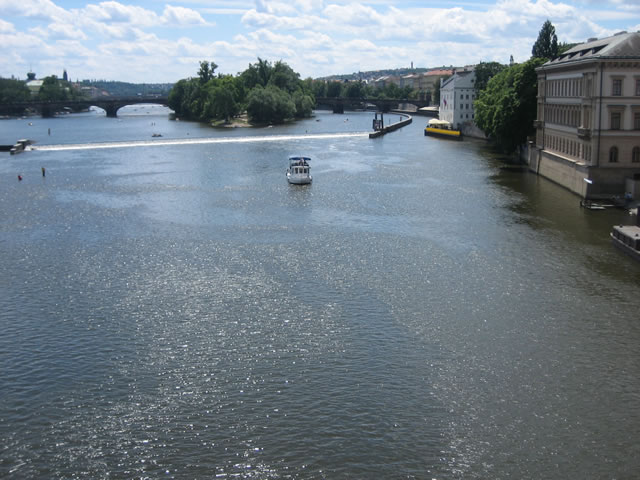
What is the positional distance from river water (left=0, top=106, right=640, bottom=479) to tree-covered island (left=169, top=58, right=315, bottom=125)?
8991cm

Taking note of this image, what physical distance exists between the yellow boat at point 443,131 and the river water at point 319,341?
50730mm

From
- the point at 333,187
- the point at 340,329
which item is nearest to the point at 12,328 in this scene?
the point at 340,329

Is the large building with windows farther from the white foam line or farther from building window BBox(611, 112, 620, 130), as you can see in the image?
the white foam line

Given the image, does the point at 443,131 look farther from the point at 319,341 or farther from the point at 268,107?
the point at 319,341

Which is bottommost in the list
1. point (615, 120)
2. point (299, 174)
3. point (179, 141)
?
point (299, 174)

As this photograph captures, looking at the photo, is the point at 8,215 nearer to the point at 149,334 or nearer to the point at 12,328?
the point at 12,328

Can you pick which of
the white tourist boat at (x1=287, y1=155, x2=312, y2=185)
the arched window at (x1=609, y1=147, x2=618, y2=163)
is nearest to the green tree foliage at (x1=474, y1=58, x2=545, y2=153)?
the arched window at (x1=609, y1=147, x2=618, y2=163)

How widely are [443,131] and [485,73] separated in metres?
11.9

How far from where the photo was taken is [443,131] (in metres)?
101

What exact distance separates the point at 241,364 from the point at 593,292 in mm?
14556

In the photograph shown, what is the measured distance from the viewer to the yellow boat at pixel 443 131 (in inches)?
3856

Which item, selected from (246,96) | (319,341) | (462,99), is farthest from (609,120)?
(246,96)

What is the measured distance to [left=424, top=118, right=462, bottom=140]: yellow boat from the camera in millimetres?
97938

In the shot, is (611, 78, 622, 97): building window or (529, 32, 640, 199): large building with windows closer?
(529, 32, 640, 199): large building with windows
